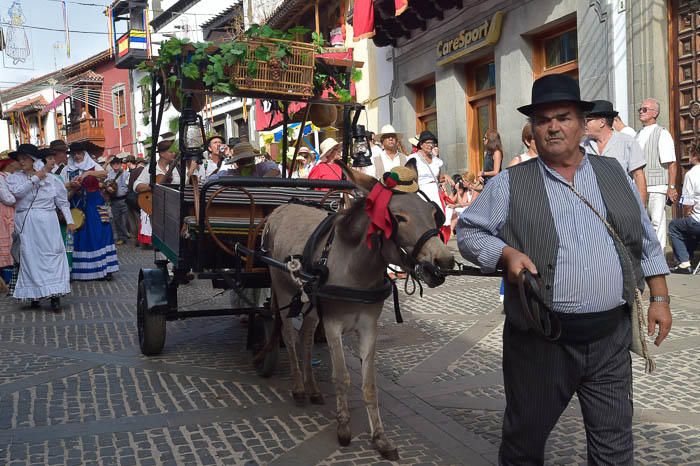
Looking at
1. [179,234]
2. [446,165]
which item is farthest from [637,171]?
[446,165]

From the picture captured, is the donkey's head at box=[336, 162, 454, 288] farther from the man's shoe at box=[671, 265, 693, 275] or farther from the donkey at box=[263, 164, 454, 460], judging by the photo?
the man's shoe at box=[671, 265, 693, 275]

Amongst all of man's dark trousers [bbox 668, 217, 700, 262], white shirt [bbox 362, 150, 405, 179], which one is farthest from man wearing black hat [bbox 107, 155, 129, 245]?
man's dark trousers [bbox 668, 217, 700, 262]

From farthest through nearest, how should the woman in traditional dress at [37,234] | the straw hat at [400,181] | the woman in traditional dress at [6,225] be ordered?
the woman in traditional dress at [6,225], the woman in traditional dress at [37,234], the straw hat at [400,181]

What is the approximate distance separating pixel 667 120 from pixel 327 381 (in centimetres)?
794

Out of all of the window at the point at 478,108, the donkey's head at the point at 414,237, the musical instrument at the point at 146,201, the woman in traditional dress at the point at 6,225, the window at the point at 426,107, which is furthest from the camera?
the window at the point at 426,107

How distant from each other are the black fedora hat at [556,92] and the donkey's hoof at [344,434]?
88.3 inches

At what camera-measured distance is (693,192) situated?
9.49 m

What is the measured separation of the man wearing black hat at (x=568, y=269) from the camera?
9.08 ft

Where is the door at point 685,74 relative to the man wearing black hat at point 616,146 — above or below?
above

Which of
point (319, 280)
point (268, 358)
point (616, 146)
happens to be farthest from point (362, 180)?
point (616, 146)

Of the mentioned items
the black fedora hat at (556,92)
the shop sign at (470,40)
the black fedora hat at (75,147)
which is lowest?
the black fedora hat at (556,92)

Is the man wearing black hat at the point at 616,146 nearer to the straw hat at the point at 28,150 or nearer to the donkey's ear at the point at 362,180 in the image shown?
the donkey's ear at the point at 362,180

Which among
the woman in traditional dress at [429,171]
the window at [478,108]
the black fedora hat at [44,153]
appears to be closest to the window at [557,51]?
the window at [478,108]

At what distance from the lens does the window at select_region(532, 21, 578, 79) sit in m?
13.5
